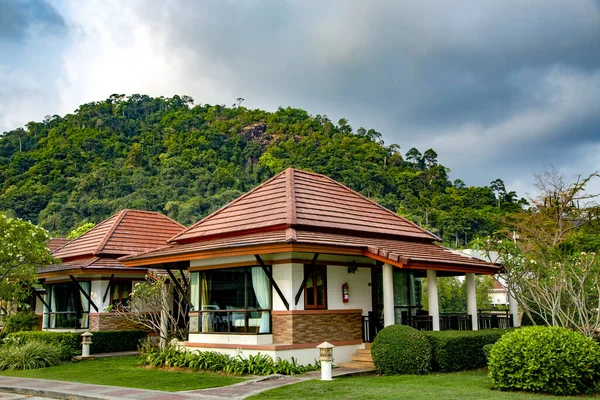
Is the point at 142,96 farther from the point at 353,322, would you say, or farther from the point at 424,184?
the point at 353,322

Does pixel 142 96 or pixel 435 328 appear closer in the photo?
pixel 435 328

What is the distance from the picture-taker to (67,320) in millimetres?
23672

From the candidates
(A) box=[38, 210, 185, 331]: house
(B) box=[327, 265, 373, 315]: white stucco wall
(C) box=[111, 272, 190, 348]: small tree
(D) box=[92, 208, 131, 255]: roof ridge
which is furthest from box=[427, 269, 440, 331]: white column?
(D) box=[92, 208, 131, 255]: roof ridge

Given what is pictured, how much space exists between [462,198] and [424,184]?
619cm

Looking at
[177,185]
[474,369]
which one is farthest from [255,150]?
[474,369]

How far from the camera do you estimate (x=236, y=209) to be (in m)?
19.9

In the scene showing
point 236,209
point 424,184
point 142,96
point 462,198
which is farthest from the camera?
point 142,96

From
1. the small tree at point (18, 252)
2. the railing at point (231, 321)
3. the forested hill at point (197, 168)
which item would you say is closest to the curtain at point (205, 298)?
the railing at point (231, 321)

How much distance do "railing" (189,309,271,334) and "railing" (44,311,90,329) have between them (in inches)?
296

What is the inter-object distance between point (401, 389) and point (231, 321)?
6.20 meters

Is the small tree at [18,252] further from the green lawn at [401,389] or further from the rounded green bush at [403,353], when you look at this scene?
the rounded green bush at [403,353]

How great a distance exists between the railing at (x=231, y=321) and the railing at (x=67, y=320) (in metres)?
7.53

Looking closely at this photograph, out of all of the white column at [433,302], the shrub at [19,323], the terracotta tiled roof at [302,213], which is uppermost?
the terracotta tiled roof at [302,213]

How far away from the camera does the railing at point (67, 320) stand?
→ 23.2 m
